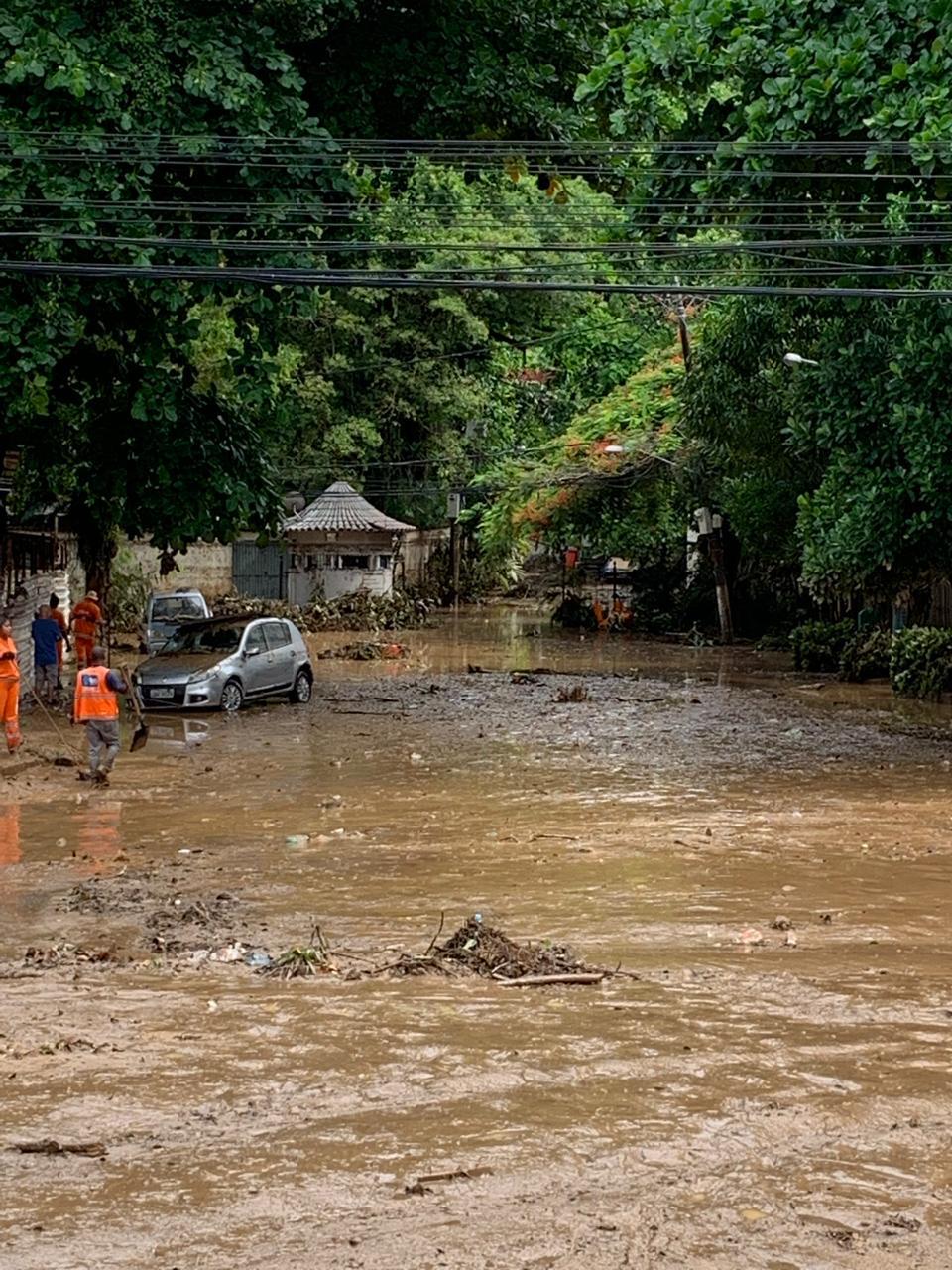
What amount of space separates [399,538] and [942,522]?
29633 mm

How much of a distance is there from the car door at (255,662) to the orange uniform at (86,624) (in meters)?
2.31

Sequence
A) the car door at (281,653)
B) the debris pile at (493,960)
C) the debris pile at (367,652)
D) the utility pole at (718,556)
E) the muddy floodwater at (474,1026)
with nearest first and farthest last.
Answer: the muddy floodwater at (474,1026)
the debris pile at (493,960)
the car door at (281,653)
the debris pile at (367,652)
the utility pole at (718,556)

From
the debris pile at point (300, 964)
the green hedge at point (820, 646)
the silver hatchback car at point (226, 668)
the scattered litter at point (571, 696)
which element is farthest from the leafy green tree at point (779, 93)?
the green hedge at point (820, 646)

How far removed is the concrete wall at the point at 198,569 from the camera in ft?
160

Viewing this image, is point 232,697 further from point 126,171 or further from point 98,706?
point 126,171

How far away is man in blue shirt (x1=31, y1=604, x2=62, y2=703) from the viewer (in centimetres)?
2609

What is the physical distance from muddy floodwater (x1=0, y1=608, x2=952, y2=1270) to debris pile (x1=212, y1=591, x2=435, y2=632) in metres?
28.2

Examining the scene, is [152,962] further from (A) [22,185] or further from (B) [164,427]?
(B) [164,427]

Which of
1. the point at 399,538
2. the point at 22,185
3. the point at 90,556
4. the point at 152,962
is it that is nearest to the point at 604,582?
the point at 399,538

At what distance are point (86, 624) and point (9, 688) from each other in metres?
6.04

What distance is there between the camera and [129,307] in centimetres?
2136

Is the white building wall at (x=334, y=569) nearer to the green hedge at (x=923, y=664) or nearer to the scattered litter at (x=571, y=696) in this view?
the scattered litter at (x=571, y=696)

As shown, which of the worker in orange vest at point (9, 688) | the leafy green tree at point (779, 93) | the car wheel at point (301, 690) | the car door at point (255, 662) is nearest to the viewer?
the leafy green tree at point (779, 93)

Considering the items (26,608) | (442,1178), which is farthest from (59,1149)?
(26,608)
